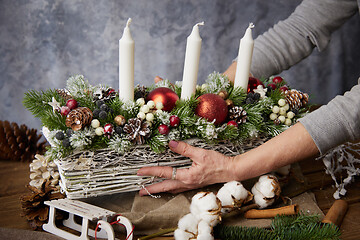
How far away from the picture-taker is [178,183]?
0.92 m

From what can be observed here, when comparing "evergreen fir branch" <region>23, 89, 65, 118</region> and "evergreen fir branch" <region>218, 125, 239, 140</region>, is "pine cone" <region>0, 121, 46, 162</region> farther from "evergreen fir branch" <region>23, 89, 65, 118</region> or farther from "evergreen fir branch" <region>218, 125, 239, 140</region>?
"evergreen fir branch" <region>218, 125, 239, 140</region>

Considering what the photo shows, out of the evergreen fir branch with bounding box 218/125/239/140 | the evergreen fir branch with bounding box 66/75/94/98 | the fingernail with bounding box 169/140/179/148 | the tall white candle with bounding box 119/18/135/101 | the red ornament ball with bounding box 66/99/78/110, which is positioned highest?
the tall white candle with bounding box 119/18/135/101

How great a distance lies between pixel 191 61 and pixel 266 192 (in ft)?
1.27

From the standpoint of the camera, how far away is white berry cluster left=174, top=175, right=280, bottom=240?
0.74 m

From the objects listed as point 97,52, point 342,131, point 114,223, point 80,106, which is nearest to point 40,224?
point 114,223

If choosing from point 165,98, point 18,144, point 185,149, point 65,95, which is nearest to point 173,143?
point 185,149

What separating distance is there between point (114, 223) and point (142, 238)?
0.26 feet

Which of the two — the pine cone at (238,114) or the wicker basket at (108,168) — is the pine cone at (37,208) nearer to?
the wicker basket at (108,168)

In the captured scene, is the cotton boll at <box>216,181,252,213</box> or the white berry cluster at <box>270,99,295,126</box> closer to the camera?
the cotton boll at <box>216,181,252,213</box>

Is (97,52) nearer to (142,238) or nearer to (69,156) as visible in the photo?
(69,156)

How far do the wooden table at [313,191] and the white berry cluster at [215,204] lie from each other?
0.19 meters

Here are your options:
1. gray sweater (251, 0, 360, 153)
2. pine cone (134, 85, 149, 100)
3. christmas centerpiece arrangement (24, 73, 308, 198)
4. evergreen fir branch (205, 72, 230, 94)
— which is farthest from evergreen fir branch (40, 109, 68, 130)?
gray sweater (251, 0, 360, 153)

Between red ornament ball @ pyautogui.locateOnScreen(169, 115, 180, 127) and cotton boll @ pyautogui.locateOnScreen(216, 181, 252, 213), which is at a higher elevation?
red ornament ball @ pyautogui.locateOnScreen(169, 115, 180, 127)

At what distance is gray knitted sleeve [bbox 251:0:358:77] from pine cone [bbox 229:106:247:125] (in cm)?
46
